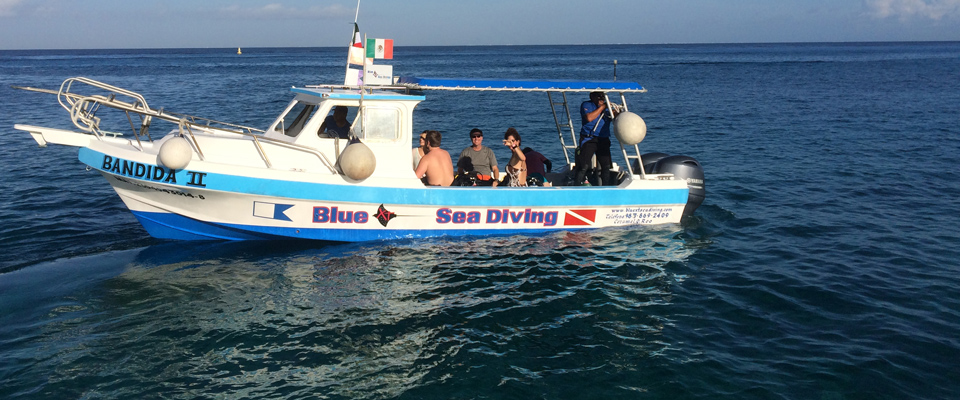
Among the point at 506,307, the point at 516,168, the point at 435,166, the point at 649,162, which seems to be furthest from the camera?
the point at 649,162

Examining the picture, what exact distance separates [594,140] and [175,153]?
20.2 ft

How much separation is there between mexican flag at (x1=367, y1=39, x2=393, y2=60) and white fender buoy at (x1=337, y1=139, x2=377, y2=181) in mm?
1582

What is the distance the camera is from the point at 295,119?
9.86 metres

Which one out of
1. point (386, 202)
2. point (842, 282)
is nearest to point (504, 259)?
point (386, 202)

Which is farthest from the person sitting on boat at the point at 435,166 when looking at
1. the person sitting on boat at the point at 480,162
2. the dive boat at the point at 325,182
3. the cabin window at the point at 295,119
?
the cabin window at the point at 295,119

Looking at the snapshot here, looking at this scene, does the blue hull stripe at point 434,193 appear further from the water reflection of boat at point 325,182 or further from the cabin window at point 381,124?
the cabin window at point 381,124

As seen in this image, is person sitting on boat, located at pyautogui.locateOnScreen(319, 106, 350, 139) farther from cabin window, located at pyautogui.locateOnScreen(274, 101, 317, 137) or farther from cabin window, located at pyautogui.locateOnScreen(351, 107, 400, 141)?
cabin window, located at pyautogui.locateOnScreen(274, 101, 317, 137)

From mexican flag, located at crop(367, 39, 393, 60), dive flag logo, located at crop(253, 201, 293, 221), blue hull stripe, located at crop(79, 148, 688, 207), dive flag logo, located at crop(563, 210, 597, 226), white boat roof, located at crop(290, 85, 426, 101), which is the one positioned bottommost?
dive flag logo, located at crop(563, 210, 597, 226)

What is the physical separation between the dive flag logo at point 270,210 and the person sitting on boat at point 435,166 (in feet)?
6.42

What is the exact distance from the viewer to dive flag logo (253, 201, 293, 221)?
8953 mm

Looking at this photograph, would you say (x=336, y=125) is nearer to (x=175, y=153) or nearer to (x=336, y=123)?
(x=336, y=123)

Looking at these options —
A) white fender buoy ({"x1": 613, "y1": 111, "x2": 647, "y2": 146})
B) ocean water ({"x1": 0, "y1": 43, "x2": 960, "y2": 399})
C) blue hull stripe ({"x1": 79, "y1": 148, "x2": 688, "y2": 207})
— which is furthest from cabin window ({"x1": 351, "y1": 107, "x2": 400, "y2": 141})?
white fender buoy ({"x1": 613, "y1": 111, "x2": 647, "y2": 146})

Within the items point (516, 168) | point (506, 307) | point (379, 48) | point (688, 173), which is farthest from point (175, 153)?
point (688, 173)

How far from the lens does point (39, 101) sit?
29797 mm
